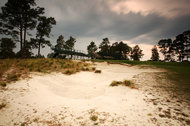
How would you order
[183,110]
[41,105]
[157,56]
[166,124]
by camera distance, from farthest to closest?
[157,56]
[41,105]
[183,110]
[166,124]

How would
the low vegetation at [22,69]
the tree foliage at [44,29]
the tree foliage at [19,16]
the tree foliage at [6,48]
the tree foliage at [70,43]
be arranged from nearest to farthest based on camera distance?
the low vegetation at [22,69] → the tree foliage at [19,16] → the tree foliage at [44,29] → the tree foliage at [6,48] → the tree foliage at [70,43]

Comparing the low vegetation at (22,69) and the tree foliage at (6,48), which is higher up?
the tree foliage at (6,48)

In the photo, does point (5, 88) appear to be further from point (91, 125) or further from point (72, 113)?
point (91, 125)

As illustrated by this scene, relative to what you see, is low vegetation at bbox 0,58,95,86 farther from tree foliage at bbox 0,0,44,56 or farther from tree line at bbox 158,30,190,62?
tree line at bbox 158,30,190,62

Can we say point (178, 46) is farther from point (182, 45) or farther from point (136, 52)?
point (136, 52)

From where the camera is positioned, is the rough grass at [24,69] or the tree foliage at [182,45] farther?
the tree foliage at [182,45]

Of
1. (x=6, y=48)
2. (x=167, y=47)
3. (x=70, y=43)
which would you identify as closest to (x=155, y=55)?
(x=167, y=47)

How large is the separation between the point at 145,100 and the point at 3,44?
5526cm

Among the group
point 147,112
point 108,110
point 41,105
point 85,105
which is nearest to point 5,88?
point 41,105

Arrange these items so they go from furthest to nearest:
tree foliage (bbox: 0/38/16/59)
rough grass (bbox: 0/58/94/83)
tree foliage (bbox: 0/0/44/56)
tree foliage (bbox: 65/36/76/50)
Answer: tree foliage (bbox: 65/36/76/50) < tree foliage (bbox: 0/38/16/59) < tree foliage (bbox: 0/0/44/56) < rough grass (bbox: 0/58/94/83)

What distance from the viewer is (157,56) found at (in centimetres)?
5844

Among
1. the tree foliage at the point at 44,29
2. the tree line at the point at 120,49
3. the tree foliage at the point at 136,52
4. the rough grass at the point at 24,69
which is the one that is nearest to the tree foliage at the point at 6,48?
the tree foliage at the point at 44,29

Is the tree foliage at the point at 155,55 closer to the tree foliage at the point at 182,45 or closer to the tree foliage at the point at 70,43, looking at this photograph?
the tree foliage at the point at 182,45

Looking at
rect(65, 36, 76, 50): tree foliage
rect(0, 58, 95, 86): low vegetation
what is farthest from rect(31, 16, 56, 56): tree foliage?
rect(65, 36, 76, 50): tree foliage
